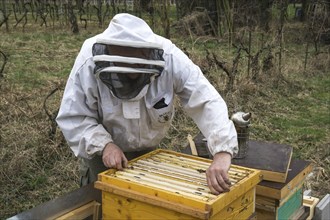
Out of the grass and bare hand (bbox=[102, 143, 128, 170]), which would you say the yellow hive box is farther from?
the grass

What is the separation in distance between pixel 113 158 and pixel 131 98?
0.27 meters

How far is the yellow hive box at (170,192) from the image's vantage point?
1566 millimetres

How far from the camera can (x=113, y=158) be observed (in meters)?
1.87

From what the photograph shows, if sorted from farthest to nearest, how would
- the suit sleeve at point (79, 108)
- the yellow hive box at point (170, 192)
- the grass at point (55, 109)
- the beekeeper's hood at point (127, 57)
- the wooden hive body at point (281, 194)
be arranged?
the grass at point (55, 109)
the wooden hive body at point (281, 194)
the suit sleeve at point (79, 108)
the beekeeper's hood at point (127, 57)
the yellow hive box at point (170, 192)

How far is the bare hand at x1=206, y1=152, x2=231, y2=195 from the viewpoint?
165 cm

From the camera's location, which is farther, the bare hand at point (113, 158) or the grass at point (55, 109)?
the grass at point (55, 109)

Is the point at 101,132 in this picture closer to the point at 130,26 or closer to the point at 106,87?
the point at 106,87

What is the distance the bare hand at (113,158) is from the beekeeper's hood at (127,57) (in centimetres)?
22

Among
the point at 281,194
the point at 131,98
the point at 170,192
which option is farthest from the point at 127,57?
the point at 281,194

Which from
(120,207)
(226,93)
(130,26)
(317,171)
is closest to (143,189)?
(120,207)

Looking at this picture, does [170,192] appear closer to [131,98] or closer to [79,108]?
[131,98]

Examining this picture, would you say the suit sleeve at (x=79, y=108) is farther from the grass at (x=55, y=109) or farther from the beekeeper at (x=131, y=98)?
the grass at (x=55, y=109)

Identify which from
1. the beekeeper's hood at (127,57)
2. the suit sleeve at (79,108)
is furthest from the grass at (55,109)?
the beekeeper's hood at (127,57)

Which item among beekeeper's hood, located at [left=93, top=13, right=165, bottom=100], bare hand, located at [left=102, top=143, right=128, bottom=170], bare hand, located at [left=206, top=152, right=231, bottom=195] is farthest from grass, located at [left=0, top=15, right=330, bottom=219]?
bare hand, located at [left=206, top=152, right=231, bottom=195]
